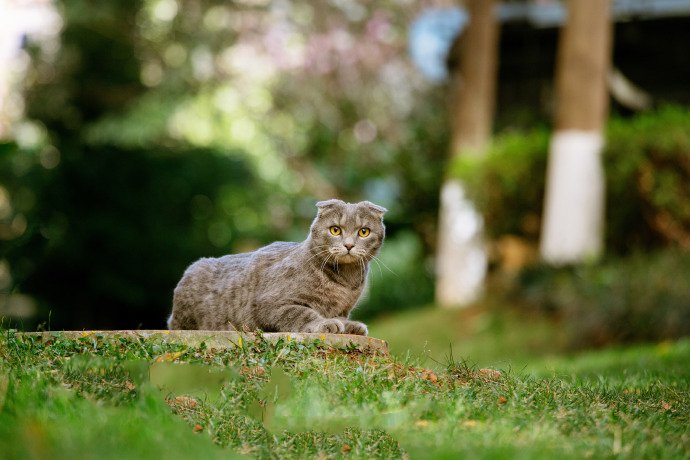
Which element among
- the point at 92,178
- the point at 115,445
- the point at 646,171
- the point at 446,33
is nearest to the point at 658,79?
the point at 446,33

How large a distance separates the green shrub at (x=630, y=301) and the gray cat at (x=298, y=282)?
6.61 meters

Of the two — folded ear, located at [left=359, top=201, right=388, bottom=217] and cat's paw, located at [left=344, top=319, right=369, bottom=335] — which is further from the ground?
folded ear, located at [left=359, top=201, right=388, bottom=217]

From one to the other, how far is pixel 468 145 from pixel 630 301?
22.7 feet

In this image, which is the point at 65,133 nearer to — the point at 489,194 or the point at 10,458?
the point at 489,194

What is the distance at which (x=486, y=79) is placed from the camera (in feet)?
61.4

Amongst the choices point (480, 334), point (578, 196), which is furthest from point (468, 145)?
point (480, 334)

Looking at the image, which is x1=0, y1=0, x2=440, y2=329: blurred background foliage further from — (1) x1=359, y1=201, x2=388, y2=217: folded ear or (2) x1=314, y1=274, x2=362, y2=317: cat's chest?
(1) x1=359, y1=201, x2=388, y2=217: folded ear

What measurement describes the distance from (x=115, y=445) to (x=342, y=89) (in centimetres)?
1954

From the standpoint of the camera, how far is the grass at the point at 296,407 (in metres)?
4.48

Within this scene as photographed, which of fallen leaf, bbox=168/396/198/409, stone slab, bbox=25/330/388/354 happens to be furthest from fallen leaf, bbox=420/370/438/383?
fallen leaf, bbox=168/396/198/409

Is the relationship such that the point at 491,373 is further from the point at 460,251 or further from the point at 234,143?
the point at 234,143

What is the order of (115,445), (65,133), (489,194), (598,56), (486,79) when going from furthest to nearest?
(65,133)
(486,79)
(489,194)
(598,56)
(115,445)

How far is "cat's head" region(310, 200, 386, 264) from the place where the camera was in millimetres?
6168

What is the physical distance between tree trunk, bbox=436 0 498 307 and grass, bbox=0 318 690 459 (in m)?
11.9
